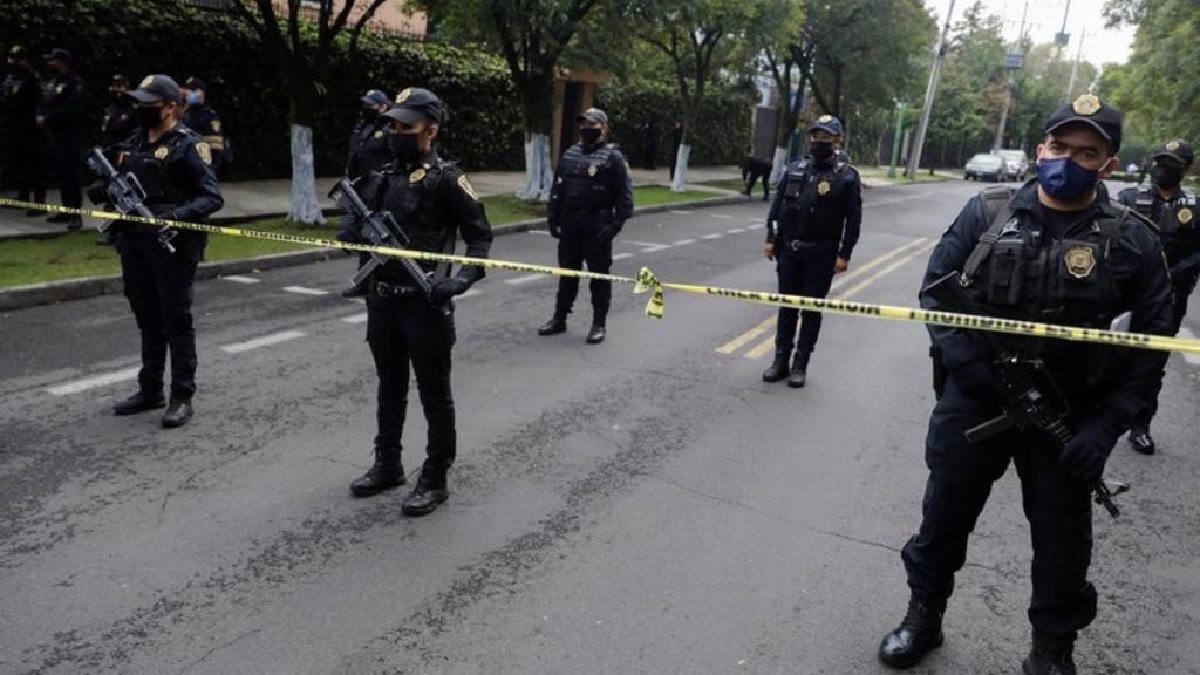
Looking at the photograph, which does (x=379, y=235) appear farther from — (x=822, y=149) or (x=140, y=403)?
(x=822, y=149)

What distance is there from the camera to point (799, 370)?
6961mm

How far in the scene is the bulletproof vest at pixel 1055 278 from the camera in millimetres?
2904

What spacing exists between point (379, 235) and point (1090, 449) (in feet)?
9.75

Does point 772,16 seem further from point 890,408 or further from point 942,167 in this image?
point 942,167

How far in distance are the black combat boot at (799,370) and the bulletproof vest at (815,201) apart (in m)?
0.87

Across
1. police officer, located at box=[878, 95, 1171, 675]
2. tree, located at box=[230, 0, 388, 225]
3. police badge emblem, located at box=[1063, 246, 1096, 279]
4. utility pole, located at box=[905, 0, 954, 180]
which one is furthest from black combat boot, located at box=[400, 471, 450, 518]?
utility pole, located at box=[905, 0, 954, 180]

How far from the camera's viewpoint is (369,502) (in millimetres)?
4512

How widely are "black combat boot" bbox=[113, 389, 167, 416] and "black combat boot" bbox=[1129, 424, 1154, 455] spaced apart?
6.08m

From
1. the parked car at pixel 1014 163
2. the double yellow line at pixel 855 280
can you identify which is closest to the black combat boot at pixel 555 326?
the double yellow line at pixel 855 280

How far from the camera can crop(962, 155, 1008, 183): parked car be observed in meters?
45.3

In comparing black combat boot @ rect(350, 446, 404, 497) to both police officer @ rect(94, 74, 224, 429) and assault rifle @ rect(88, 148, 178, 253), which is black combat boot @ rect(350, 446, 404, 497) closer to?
police officer @ rect(94, 74, 224, 429)

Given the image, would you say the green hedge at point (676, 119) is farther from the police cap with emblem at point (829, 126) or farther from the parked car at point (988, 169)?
the police cap with emblem at point (829, 126)

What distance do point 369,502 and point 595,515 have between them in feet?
3.58

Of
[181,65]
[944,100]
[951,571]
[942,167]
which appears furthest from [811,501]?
[942,167]
